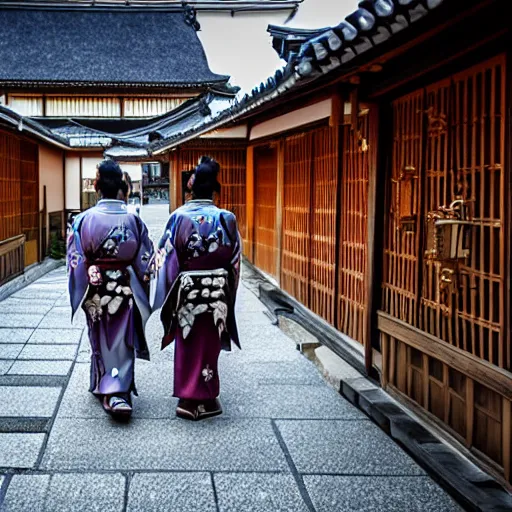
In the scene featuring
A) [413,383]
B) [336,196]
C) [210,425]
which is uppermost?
[336,196]

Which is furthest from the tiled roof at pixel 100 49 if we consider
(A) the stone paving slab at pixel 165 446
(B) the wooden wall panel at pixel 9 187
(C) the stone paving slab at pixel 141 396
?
(A) the stone paving slab at pixel 165 446

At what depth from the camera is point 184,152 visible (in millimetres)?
16594

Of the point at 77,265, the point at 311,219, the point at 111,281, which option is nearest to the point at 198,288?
the point at 111,281

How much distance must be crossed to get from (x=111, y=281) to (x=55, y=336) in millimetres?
3466

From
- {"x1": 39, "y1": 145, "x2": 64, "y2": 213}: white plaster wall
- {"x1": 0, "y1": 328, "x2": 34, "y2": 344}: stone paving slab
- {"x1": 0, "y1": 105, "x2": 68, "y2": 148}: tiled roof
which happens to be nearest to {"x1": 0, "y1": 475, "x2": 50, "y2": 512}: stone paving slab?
{"x1": 0, "y1": 328, "x2": 34, "y2": 344}: stone paving slab

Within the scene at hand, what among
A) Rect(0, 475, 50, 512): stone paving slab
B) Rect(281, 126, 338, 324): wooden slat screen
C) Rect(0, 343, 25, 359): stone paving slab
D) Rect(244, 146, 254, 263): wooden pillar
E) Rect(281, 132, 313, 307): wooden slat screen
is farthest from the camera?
Rect(244, 146, 254, 263): wooden pillar

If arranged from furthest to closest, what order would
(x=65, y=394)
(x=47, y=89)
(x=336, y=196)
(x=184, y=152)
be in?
(x=47, y=89), (x=184, y=152), (x=336, y=196), (x=65, y=394)

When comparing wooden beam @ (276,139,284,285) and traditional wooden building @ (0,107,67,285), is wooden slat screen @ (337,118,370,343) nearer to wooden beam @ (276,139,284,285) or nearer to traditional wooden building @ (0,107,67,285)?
wooden beam @ (276,139,284,285)

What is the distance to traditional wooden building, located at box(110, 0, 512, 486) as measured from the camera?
423 centimetres

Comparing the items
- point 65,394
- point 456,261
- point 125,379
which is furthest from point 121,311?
point 456,261

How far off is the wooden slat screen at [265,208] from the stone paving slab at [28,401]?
20.8 feet

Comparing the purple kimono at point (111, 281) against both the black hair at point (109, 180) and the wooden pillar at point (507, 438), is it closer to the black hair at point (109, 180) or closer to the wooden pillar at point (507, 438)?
the black hair at point (109, 180)

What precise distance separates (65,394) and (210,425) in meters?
1.52

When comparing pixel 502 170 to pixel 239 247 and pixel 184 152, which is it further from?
pixel 184 152
